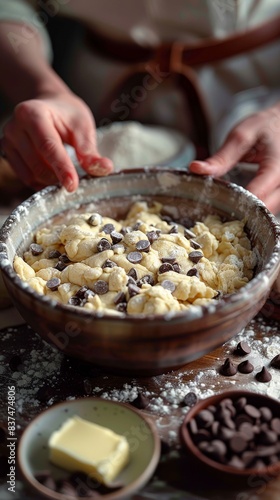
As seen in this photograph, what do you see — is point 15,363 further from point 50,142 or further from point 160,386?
point 50,142

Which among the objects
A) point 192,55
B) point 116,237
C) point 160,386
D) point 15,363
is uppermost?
point 192,55

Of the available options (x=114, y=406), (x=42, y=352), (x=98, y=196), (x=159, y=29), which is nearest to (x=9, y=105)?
(x=159, y=29)

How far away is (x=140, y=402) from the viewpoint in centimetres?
114

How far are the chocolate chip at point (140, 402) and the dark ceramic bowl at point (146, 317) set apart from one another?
48mm

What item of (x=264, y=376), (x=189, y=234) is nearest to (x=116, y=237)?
(x=189, y=234)

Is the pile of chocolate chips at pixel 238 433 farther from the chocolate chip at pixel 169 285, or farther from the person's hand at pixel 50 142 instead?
the person's hand at pixel 50 142

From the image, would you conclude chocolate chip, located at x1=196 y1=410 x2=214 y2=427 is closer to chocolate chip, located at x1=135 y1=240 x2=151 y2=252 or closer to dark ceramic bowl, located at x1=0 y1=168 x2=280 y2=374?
dark ceramic bowl, located at x1=0 y1=168 x2=280 y2=374

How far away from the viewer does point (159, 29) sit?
6.64 ft

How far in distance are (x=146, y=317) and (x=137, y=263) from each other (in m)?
0.26

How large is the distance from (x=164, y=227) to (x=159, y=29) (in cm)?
93

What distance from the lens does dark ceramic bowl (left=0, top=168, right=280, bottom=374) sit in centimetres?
100

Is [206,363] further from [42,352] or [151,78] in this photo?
[151,78]

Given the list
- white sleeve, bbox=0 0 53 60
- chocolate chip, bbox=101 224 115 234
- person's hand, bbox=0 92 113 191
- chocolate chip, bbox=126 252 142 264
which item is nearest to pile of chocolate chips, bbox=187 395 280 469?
chocolate chip, bbox=126 252 142 264

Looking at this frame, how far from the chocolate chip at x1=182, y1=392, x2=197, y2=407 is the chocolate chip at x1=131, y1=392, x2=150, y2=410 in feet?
0.23
